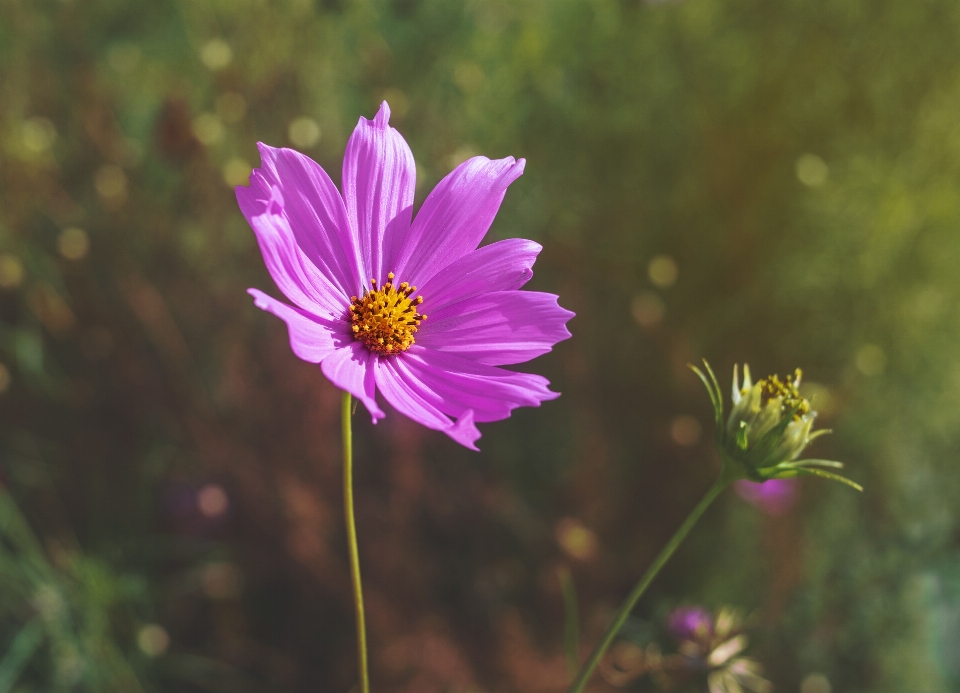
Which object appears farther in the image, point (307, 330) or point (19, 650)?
point (19, 650)

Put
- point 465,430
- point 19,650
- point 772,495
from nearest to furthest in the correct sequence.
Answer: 1. point 465,430
2. point 19,650
3. point 772,495

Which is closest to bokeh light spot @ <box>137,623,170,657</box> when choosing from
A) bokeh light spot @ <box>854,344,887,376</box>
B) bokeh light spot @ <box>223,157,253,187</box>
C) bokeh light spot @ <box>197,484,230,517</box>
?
bokeh light spot @ <box>197,484,230,517</box>

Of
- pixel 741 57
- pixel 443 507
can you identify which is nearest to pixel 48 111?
pixel 443 507

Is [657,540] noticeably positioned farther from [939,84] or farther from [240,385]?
[939,84]

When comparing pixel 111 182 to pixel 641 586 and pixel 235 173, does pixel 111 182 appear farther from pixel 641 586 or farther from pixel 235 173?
pixel 641 586

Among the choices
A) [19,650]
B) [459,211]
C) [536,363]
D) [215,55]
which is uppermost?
[215,55]

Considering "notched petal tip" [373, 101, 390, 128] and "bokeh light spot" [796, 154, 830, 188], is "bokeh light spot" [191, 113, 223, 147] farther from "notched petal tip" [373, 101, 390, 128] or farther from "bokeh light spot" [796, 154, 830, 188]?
"bokeh light spot" [796, 154, 830, 188]

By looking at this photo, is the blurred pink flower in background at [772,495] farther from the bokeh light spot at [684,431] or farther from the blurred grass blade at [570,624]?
the blurred grass blade at [570,624]

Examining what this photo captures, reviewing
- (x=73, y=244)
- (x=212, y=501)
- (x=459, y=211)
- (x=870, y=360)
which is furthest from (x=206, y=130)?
(x=870, y=360)
